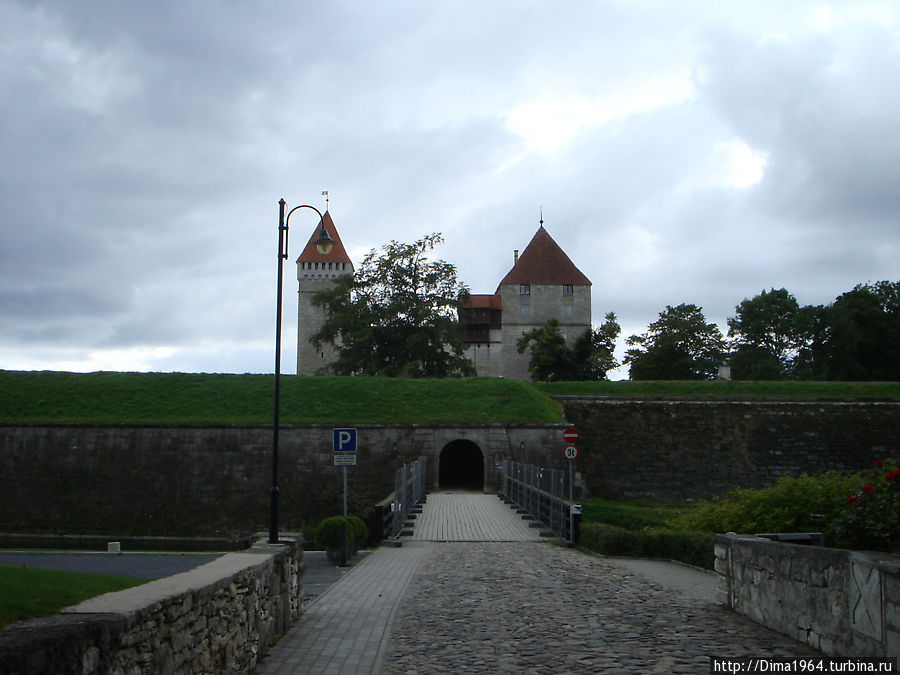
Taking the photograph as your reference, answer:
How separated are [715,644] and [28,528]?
2815 cm

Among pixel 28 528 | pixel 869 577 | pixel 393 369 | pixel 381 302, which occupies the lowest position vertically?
pixel 28 528

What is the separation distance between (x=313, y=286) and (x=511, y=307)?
18.1 meters

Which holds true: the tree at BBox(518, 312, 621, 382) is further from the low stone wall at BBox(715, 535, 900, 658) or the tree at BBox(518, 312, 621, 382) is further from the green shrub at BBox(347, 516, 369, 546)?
the low stone wall at BBox(715, 535, 900, 658)

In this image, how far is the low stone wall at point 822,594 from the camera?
17.6 ft

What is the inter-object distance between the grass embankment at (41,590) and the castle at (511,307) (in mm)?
58833

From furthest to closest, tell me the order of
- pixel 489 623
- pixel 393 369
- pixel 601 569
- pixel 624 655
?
1. pixel 393 369
2. pixel 601 569
3. pixel 489 623
4. pixel 624 655

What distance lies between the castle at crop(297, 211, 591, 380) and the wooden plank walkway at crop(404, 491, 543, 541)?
38.5 m

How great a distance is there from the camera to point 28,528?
28.3 metres

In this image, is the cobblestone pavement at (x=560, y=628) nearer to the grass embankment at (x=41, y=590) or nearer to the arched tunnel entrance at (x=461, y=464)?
the grass embankment at (x=41, y=590)

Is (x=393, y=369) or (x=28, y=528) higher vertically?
(x=393, y=369)

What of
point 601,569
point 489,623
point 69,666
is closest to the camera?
point 69,666

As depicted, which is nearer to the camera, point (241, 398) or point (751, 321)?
point (241, 398)

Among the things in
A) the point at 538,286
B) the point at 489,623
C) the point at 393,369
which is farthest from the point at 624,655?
the point at 538,286

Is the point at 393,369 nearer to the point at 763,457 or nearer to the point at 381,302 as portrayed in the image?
the point at 381,302
